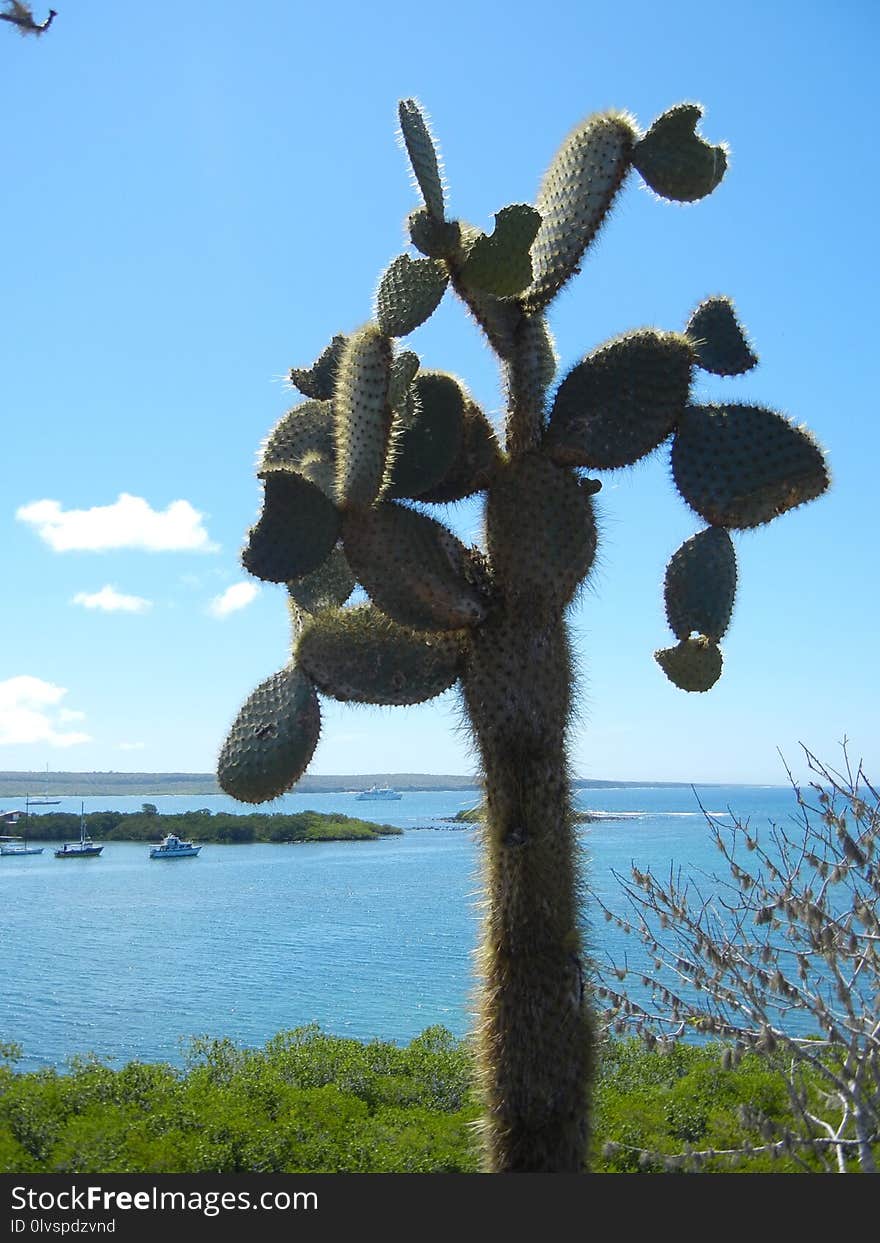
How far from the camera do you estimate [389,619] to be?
350cm

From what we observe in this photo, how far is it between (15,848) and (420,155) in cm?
7489

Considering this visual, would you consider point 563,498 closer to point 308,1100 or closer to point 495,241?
point 495,241

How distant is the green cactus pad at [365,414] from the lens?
3.14m

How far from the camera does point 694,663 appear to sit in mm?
3375

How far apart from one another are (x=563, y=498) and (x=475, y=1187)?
1986 mm

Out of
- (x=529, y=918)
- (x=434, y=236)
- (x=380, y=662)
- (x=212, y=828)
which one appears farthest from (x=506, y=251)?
(x=212, y=828)


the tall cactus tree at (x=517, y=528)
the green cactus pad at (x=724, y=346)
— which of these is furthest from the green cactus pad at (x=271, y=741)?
the green cactus pad at (x=724, y=346)

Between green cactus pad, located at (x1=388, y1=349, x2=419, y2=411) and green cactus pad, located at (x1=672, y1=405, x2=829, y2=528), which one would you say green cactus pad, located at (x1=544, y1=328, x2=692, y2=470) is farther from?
green cactus pad, located at (x1=388, y1=349, x2=419, y2=411)

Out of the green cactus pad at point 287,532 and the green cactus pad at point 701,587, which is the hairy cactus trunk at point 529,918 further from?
the green cactus pad at point 287,532

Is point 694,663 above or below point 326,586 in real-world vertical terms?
below

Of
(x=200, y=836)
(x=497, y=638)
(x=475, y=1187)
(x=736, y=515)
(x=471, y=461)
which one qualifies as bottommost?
(x=200, y=836)

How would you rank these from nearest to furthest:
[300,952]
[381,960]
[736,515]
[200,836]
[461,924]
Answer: [736,515] < [381,960] < [300,952] < [461,924] < [200,836]

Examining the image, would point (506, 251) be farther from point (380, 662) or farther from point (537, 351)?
point (380, 662)

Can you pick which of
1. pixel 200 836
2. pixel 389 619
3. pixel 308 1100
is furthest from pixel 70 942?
pixel 200 836
